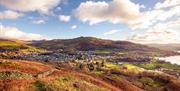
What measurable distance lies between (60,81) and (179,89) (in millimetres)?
60841

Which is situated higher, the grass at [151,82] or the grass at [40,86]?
the grass at [40,86]

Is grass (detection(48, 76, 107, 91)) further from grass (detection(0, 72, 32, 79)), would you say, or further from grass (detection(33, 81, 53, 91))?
grass (detection(0, 72, 32, 79))

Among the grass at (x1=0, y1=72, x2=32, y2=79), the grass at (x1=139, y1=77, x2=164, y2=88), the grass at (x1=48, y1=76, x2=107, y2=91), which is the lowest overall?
the grass at (x1=139, y1=77, x2=164, y2=88)

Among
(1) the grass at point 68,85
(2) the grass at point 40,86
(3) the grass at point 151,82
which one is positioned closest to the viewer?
(2) the grass at point 40,86

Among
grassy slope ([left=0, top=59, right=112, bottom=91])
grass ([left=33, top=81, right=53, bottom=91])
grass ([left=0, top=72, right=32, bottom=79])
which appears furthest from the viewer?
grass ([left=0, top=72, right=32, bottom=79])

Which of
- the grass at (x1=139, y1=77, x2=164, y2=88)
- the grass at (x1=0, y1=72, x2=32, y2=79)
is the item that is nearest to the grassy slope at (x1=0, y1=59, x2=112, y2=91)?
the grass at (x1=0, y1=72, x2=32, y2=79)

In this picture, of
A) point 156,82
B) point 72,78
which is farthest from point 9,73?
point 156,82

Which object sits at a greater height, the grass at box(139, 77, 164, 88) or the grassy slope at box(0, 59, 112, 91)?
the grassy slope at box(0, 59, 112, 91)

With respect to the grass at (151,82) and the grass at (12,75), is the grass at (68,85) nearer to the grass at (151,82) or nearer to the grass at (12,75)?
the grass at (12,75)

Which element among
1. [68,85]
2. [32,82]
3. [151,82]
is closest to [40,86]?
[32,82]

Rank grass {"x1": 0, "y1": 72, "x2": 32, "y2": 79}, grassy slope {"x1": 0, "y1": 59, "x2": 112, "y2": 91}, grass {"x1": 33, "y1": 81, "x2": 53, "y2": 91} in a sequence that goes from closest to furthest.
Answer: grassy slope {"x1": 0, "y1": 59, "x2": 112, "y2": 91}
grass {"x1": 33, "y1": 81, "x2": 53, "y2": 91}
grass {"x1": 0, "y1": 72, "x2": 32, "y2": 79}

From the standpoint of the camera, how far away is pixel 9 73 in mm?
48406

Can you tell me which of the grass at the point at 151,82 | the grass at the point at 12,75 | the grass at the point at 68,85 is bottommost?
the grass at the point at 151,82

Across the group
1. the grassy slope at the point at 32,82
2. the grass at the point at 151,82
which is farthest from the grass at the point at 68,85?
the grass at the point at 151,82
